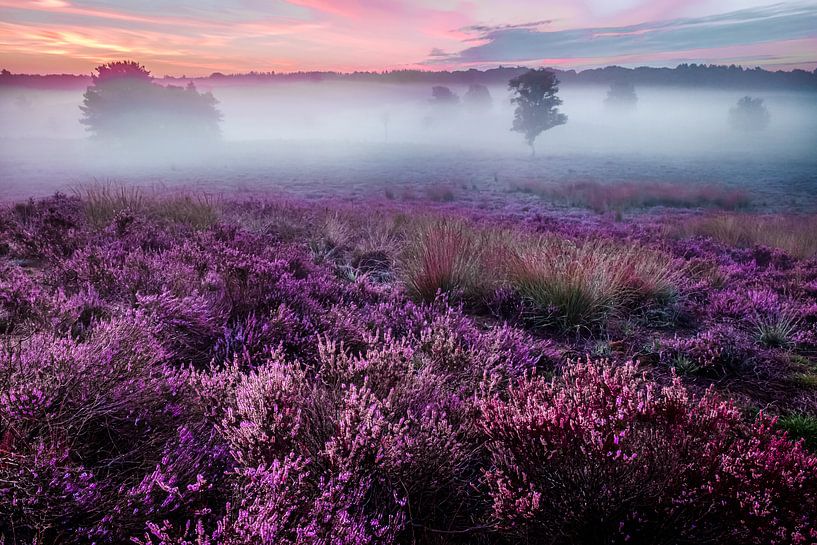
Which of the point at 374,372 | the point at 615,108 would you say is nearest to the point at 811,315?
the point at 374,372

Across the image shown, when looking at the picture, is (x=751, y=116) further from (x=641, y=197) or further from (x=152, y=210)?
(x=152, y=210)

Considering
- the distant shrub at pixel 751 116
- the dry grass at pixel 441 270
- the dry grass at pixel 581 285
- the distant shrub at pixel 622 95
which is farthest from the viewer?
the distant shrub at pixel 622 95

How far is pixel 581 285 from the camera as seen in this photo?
15.9 ft

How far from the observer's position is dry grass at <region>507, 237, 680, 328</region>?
4770 millimetres

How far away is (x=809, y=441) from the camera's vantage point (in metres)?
2.64

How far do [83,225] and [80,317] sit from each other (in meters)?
4.55

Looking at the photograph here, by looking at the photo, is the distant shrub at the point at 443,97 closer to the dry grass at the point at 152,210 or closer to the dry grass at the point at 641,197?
the dry grass at the point at 641,197

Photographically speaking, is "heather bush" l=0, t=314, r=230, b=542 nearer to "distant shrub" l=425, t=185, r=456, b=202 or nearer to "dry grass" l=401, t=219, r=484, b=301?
"dry grass" l=401, t=219, r=484, b=301

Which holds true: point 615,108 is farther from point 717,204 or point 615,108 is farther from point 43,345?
point 43,345

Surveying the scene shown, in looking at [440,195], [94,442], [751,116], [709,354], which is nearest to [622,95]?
[751,116]

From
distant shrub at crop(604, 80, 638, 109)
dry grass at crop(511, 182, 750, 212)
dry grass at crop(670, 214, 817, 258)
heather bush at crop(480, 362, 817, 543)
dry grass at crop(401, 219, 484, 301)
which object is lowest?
→ dry grass at crop(511, 182, 750, 212)

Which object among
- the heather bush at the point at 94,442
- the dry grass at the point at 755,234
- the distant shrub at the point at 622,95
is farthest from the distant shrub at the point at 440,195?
the distant shrub at the point at 622,95

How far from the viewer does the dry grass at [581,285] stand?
15.6 ft

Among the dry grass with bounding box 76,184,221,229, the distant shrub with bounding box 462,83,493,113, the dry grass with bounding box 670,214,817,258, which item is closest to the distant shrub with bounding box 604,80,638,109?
the distant shrub with bounding box 462,83,493,113
